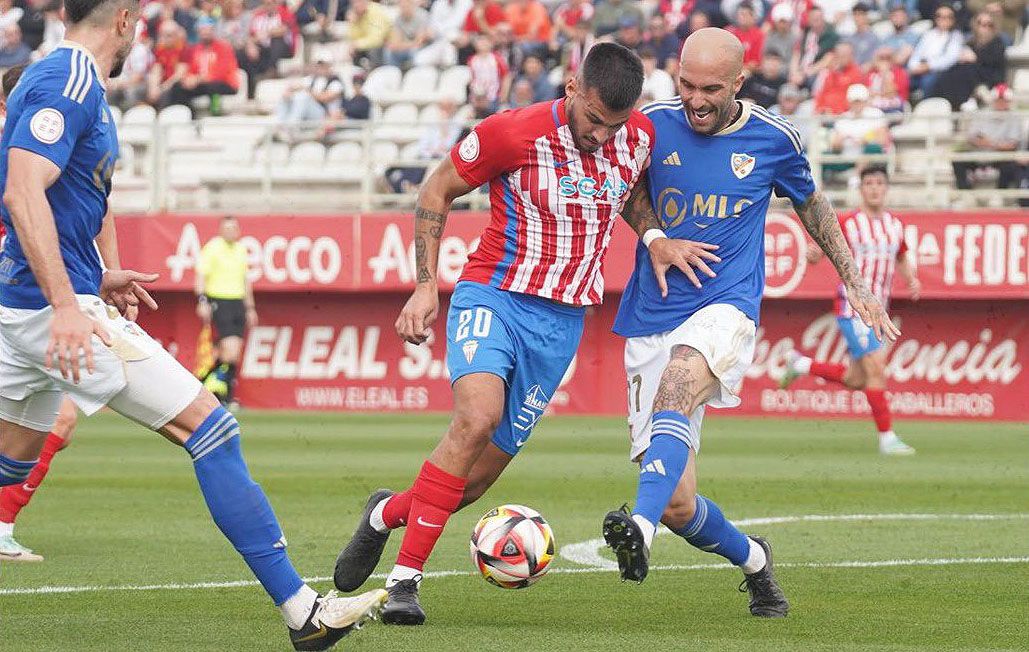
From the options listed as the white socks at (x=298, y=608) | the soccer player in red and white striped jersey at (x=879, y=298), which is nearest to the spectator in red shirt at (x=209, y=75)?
the soccer player in red and white striped jersey at (x=879, y=298)

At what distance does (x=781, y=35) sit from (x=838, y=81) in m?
1.16

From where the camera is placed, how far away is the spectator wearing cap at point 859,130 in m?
21.0

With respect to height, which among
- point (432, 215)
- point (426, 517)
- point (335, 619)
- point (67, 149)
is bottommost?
point (426, 517)

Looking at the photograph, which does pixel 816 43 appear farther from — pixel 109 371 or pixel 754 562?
pixel 109 371

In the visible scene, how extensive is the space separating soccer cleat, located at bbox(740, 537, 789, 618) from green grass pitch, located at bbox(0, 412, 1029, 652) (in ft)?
0.34

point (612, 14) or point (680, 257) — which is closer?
point (680, 257)

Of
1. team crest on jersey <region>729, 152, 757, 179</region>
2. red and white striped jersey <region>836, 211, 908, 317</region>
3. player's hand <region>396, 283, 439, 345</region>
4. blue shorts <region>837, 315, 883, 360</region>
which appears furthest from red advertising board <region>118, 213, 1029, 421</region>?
player's hand <region>396, 283, 439, 345</region>

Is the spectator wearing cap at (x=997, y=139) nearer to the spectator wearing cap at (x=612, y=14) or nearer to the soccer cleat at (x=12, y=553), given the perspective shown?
the spectator wearing cap at (x=612, y=14)

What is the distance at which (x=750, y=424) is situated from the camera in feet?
66.8

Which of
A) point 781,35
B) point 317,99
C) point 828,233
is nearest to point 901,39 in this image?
point 781,35

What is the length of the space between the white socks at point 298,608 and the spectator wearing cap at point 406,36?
20.3 m

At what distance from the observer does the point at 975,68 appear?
21734 mm

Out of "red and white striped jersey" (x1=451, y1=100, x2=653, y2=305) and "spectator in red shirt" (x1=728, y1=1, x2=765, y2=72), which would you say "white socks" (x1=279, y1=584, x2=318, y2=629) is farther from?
"spectator in red shirt" (x1=728, y1=1, x2=765, y2=72)

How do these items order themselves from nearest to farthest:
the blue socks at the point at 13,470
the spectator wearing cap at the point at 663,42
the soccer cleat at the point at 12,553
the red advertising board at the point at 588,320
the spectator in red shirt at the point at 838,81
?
the blue socks at the point at 13,470 → the soccer cleat at the point at 12,553 → the red advertising board at the point at 588,320 → the spectator in red shirt at the point at 838,81 → the spectator wearing cap at the point at 663,42
